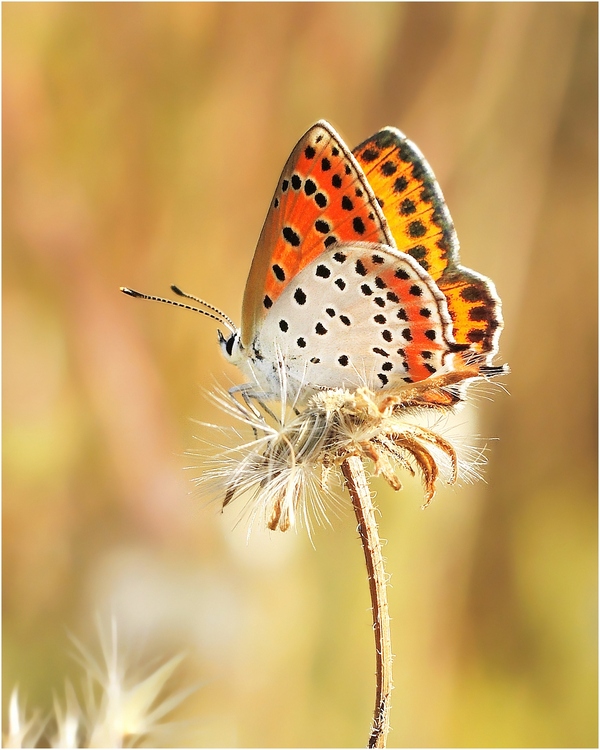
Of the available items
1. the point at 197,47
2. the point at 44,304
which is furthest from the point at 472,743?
the point at 197,47

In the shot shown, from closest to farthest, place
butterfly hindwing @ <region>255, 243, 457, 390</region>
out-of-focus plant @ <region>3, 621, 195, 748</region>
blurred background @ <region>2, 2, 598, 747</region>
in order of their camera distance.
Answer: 1. out-of-focus plant @ <region>3, 621, 195, 748</region>
2. butterfly hindwing @ <region>255, 243, 457, 390</region>
3. blurred background @ <region>2, 2, 598, 747</region>

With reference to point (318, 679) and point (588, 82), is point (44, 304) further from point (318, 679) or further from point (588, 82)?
point (588, 82)

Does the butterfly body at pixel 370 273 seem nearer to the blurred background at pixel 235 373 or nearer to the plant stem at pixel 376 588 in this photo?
the plant stem at pixel 376 588

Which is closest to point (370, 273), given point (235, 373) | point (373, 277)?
point (373, 277)

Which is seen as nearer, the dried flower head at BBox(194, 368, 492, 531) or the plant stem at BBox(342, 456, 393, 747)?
the plant stem at BBox(342, 456, 393, 747)

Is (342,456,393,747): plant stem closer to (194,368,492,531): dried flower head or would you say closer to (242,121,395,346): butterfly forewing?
(194,368,492,531): dried flower head

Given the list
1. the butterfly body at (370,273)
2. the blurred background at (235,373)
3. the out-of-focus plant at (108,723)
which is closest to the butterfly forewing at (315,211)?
the butterfly body at (370,273)

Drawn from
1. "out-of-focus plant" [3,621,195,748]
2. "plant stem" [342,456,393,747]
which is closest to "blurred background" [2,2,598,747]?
"out-of-focus plant" [3,621,195,748]

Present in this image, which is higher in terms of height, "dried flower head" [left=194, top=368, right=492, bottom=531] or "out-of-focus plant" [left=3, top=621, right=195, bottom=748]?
"dried flower head" [left=194, top=368, right=492, bottom=531]
